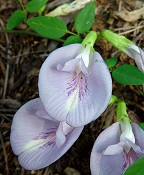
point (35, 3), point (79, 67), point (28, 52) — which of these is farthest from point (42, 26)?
point (28, 52)

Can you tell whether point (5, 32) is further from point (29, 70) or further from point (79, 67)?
point (79, 67)

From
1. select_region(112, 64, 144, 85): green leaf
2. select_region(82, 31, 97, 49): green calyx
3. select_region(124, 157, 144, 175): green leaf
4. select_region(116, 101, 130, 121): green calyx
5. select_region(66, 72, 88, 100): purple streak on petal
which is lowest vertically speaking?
select_region(116, 101, 130, 121): green calyx

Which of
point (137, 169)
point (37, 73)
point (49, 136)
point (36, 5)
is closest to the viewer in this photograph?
point (137, 169)

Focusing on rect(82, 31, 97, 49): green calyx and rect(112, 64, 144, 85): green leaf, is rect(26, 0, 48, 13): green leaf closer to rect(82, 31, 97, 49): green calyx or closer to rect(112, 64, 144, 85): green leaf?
rect(82, 31, 97, 49): green calyx

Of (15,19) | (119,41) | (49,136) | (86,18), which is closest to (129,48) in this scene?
(119,41)

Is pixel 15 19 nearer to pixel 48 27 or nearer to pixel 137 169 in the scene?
pixel 48 27

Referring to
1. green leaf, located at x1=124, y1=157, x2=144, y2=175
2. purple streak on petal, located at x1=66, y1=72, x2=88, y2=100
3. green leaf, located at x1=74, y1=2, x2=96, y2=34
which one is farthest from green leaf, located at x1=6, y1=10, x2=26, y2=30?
green leaf, located at x1=124, y1=157, x2=144, y2=175
